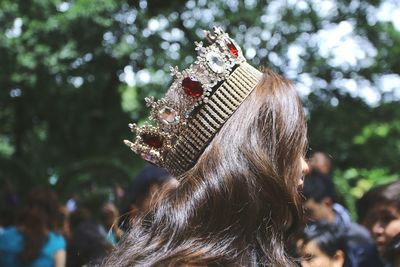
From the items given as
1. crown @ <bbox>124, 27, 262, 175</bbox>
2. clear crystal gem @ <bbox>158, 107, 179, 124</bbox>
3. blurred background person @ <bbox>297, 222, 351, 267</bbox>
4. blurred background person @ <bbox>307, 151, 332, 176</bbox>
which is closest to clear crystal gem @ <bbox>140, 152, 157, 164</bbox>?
crown @ <bbox>124, 27, 262, 175</bbox>

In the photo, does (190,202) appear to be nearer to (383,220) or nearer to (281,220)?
(281,220)

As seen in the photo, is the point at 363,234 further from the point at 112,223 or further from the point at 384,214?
the point at 112,223

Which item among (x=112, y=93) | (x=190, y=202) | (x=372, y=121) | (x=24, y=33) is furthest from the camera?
(x=112, y=93)

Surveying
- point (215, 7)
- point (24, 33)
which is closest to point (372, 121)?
point (215, 7)

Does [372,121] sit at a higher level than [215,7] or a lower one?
lower

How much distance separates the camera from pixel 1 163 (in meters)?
14.0

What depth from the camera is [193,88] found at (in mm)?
1532

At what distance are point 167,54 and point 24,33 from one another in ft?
8.54

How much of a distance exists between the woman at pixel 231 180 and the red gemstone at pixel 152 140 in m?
0.04

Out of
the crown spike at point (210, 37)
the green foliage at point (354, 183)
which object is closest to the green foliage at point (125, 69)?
the green foliage at point (354, 183)

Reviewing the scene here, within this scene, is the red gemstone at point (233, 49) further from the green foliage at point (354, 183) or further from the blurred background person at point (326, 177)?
the green foliage at point (354, 183)

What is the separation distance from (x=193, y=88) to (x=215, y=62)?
87 mm

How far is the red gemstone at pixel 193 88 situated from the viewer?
1.52 m

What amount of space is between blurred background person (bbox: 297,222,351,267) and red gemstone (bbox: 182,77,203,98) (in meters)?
1.43
